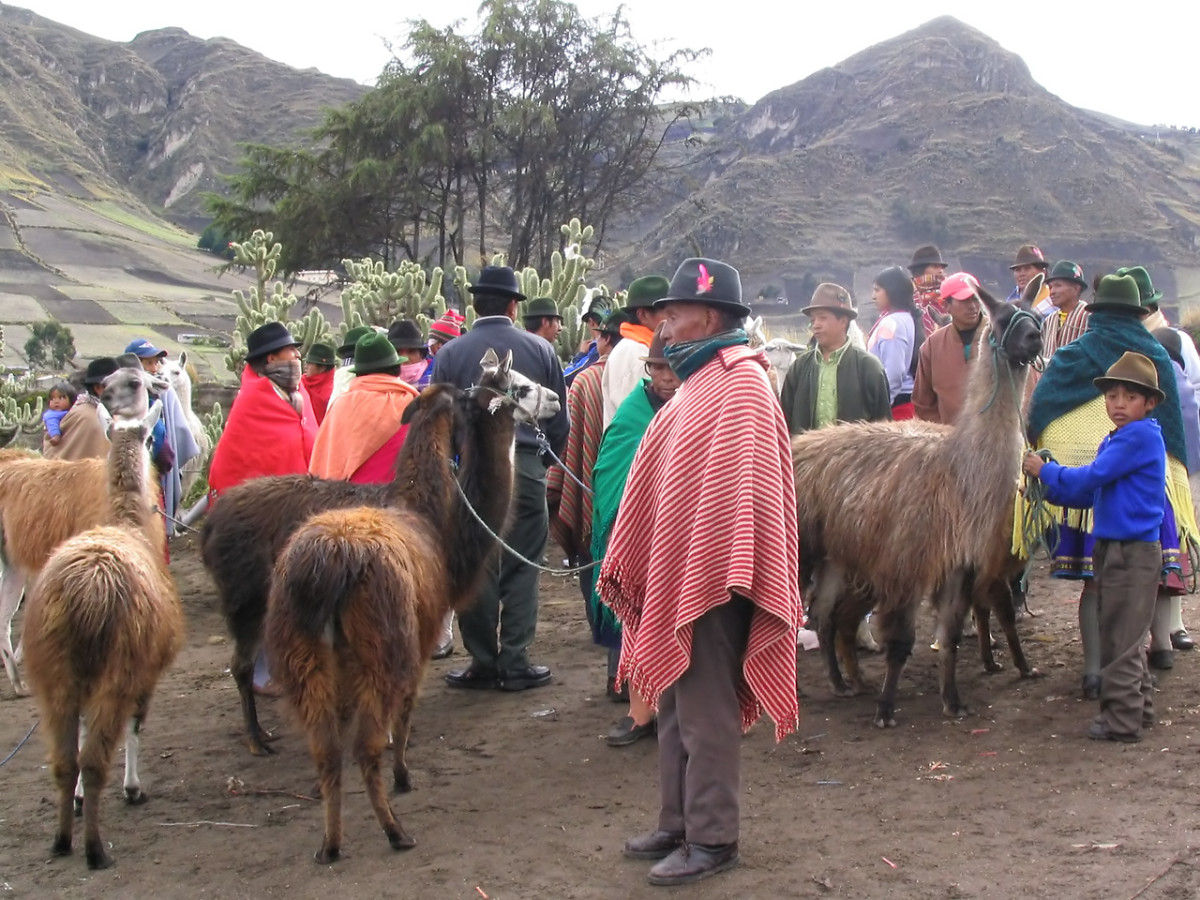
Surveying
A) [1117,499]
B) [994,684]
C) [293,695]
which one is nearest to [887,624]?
[994,684]

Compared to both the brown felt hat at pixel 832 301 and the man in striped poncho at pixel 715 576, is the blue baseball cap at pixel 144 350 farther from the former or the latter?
the man in striped poncho at pixel 715 576

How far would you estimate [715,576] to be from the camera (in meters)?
3.65

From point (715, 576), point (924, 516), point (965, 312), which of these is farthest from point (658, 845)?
point (965, 312)

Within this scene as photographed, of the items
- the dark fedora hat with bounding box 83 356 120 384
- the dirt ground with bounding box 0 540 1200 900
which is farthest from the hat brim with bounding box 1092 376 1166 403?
the dark fedora hat with bounding box 83 356 120 384

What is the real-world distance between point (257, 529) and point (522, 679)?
1.81m

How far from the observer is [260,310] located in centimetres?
1338

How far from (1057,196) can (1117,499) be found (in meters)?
35.7

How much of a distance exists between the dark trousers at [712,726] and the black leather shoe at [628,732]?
5.48 ft

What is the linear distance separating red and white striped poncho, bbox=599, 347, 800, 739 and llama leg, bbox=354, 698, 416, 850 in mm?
1058

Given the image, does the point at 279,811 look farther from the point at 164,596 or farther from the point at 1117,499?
the point at 1117,499

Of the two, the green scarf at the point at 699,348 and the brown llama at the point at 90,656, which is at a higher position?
the green scarf at the point at 699,348

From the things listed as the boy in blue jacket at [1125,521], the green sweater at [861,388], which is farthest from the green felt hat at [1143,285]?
the green sweater at [861,388]

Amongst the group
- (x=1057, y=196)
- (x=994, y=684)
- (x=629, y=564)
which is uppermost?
(x=1057, y=196)

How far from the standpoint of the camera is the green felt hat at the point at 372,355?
635 centimetres
